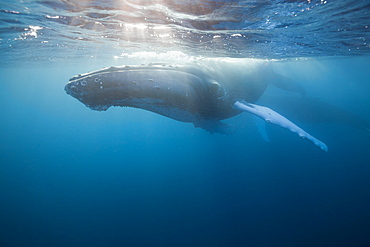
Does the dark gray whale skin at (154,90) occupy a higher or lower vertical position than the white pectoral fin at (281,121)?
higher

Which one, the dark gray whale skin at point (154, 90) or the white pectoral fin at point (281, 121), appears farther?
the white pectoral fin at point (281, 121)

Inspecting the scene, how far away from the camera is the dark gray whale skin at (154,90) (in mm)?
3619

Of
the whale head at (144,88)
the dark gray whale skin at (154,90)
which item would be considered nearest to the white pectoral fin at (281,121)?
the dark gray whale skin at (154,90)

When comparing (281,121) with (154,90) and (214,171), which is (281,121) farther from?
(214,171)

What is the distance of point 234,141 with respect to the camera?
34156 millimetres

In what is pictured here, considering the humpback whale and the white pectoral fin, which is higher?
the humpback whale

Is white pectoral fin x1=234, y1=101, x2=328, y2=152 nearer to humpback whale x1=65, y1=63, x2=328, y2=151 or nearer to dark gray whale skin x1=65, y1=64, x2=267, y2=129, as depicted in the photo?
humpback whale x1=65, y1=63, x2=328, y2=151

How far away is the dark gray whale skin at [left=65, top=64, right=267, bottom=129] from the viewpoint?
11.9 feet

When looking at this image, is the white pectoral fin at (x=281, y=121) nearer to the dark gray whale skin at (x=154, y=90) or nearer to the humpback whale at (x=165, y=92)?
the humpback whale at (x=165, y=92)

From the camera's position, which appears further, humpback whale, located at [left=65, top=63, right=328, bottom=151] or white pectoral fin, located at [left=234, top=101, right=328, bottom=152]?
white pectoral fin, located at [left=234, top=101, right=328, bottom=152]

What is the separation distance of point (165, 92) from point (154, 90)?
244 millimetres

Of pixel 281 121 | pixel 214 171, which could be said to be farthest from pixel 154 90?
pixel 214 171

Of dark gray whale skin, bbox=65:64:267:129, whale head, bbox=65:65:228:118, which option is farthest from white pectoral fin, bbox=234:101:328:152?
whale head, bbox=65:65:228:118

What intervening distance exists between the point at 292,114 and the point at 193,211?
1242 centimetres
